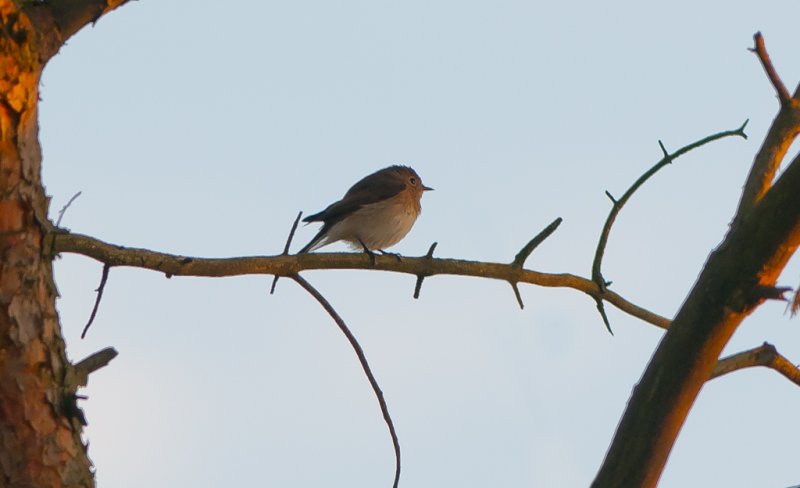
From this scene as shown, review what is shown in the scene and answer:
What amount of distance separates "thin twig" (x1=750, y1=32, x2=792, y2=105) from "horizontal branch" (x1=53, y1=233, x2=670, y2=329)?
1.77 meters

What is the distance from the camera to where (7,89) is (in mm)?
3486

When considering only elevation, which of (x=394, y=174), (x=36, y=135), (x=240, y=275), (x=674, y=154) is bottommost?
(x=36, y=135)

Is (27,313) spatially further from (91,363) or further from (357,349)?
(357,349)

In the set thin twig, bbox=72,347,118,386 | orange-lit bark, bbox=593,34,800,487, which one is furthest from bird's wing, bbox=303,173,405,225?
orange-lit bark, bbox=593,34,800,487

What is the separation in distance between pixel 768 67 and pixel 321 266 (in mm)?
2462

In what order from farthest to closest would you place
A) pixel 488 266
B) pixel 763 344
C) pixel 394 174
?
pixel 394 174, pixel 488 266, pixel 763 344

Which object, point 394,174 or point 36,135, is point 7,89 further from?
point 394,174

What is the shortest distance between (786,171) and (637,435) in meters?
0.86

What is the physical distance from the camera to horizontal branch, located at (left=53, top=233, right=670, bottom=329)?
4.51 m

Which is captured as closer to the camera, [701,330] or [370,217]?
[701,330]

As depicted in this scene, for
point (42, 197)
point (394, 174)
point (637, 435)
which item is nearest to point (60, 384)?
point (42, 197)

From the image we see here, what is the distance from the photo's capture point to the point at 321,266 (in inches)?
209

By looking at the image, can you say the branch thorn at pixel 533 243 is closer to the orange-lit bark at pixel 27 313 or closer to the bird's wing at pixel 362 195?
the orange-lit bark at pixel 27 313

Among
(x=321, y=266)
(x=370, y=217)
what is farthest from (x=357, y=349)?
(x=370, y=217)
